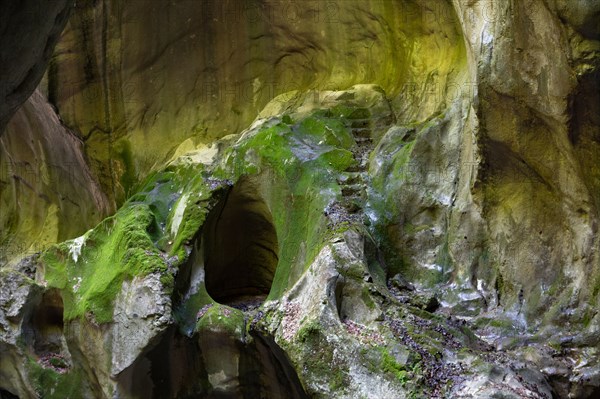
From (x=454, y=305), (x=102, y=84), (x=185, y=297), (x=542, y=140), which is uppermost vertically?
(x=102, y=84)

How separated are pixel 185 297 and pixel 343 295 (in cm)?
295

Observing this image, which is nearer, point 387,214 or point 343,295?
point 343,295

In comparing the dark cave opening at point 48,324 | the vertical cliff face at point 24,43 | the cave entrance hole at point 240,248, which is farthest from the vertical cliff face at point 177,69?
the vertical cliff face at point 24,43

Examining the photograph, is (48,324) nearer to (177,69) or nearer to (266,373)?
(266,373)

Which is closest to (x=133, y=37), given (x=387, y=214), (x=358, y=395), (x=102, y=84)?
(x=102, y=84)

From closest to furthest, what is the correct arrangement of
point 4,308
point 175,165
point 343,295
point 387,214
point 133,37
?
1. point 343,295
2. point 387,214
3. point 4,308
4. point 175,165
5. point 133,37

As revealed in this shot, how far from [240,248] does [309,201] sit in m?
2.50

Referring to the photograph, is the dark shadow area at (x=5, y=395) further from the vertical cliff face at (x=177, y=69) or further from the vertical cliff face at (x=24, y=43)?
the vertical cliff face at (x=24, y=43)

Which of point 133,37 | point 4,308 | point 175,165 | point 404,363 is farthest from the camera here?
point 133,37

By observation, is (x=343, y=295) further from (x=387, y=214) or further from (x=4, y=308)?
(x=4, y=308)

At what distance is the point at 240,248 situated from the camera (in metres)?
13.4

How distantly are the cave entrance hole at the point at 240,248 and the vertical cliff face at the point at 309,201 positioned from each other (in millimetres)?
43

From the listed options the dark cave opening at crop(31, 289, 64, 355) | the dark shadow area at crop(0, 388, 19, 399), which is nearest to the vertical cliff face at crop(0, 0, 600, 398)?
the dark cave opening at crop(31, 289, 64, 355)

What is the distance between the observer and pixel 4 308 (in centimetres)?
1200
